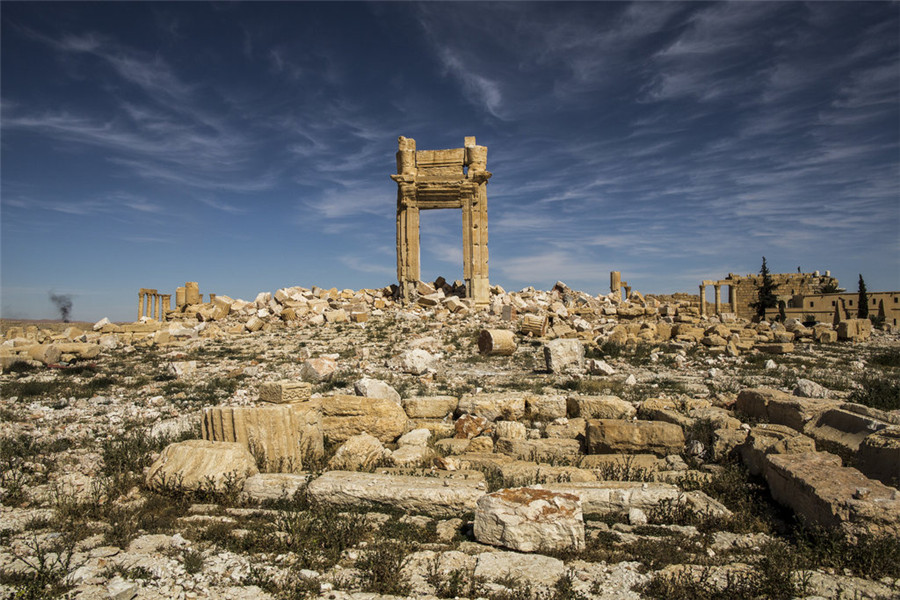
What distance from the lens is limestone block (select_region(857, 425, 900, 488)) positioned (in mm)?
4696

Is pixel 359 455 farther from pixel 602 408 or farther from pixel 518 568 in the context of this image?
pixel 602 408

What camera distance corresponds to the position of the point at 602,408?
7891 mm

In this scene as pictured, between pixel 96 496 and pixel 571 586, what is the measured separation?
14.5 ft

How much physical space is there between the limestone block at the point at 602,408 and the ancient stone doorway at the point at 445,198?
14754 millimetres

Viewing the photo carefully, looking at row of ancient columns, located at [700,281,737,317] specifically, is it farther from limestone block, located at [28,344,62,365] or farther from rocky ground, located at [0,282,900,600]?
limestone block, located at [28,344,62,365]

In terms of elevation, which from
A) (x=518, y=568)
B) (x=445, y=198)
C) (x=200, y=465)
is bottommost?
(x=518, y=568)

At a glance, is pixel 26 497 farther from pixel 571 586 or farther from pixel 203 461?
pixel 571 586

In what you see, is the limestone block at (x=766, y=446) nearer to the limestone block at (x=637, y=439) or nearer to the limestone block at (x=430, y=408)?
the limestone block at (x=637, y=439)

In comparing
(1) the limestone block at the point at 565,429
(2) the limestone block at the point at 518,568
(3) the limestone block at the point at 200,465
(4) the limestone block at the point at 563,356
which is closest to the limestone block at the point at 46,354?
(3) the limestone block at the point at 200,465

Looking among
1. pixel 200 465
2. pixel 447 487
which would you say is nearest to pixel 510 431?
pixel 447 487

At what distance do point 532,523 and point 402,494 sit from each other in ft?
4.29

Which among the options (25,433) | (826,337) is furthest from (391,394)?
(826,337)

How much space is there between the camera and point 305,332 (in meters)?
18.8

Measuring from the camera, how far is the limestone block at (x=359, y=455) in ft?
19.0
